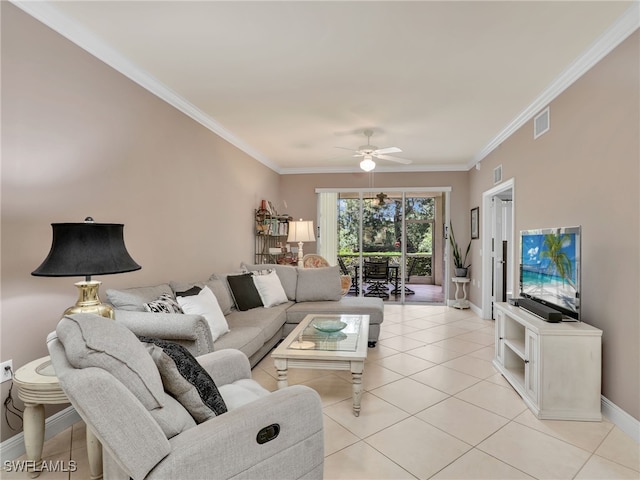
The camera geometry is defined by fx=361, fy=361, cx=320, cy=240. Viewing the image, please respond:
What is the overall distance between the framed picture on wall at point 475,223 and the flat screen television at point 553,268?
2767 millimetres

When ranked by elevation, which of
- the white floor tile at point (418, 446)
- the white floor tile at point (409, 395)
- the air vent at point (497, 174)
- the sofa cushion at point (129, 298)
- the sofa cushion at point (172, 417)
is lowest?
the white floor tile at point (418, 446)

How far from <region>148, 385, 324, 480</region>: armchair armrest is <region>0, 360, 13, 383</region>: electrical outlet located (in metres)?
1.47

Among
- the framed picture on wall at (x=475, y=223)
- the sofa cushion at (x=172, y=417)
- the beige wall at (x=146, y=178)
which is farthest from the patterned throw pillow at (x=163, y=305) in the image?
the framed picture on wall at (x=475, y=223)

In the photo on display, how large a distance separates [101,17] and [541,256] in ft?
11.9

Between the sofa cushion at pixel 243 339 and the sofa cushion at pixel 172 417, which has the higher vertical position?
the sofa cushion at pixel 172 417

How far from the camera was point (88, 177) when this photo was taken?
2492 millimetres

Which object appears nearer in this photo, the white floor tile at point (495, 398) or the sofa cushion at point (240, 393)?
the sofa cushion at point (240, 393)

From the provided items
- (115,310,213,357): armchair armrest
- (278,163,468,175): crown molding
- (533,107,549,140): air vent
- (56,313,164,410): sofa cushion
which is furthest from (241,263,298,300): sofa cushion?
(56,313,164,410): sofa cushion

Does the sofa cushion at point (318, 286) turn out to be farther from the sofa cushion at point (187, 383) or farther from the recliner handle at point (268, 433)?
the recliner handle at point (268, 433)

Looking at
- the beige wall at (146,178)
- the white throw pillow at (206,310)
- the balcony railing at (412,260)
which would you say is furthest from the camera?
the balcony railing at (412,260)

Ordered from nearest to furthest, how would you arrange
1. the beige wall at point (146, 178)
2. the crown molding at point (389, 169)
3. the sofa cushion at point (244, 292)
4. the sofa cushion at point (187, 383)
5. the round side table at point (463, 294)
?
the sofa cushion at point (187, 383)
the beige wall at point (146, 178)
the sofa cushion at point (244, 292)
the round side table at point (463, 294)
the crown molding at point (389, 169)

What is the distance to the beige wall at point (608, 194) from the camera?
2.27 metres

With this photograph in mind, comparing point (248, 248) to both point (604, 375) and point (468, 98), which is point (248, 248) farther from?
point (604, 375)

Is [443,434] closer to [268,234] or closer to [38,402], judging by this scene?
[38,402]
